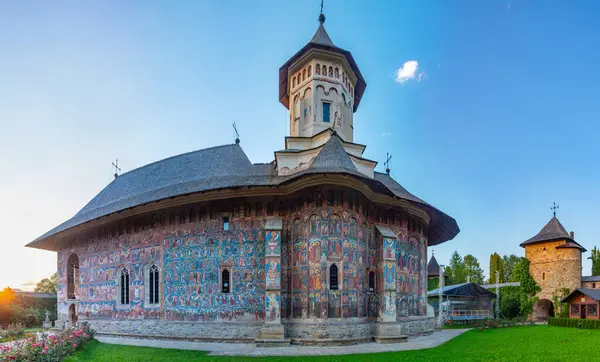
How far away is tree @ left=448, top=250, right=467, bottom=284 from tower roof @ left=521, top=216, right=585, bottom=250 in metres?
23.0

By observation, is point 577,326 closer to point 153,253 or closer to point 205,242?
point 205,242

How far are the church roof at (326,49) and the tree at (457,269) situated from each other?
4166cm

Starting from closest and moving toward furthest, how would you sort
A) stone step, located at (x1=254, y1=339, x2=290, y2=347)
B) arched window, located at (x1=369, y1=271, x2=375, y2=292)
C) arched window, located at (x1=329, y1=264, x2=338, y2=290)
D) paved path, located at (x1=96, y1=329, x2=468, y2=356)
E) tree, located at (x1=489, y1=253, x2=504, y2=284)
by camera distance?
paved path, located at (x1=96, y1=329, x2=468, y2=356)
stone step, located at (x1=254, y1=339, x2=290, y2=347)
arched window, located at (x1=329, y1=264, x2=338, y2=290)
arched window, located at (x1=369, y1=271, x2=375, y2=292)
tree, located at (x1=489, y1=253, x2=504, y2=284)

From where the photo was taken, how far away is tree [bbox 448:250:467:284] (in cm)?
5633

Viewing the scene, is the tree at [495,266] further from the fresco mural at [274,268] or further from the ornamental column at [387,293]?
the ornamental column at [387,293]

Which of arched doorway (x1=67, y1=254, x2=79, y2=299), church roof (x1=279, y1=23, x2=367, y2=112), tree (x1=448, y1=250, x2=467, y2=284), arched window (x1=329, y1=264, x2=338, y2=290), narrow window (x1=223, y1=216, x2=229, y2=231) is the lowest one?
tree (x1=448, y1=250, x2=467, y2=284)

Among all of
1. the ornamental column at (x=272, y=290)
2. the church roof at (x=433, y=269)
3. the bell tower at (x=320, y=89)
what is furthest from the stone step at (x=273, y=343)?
the church roof at (x=433, y=269)

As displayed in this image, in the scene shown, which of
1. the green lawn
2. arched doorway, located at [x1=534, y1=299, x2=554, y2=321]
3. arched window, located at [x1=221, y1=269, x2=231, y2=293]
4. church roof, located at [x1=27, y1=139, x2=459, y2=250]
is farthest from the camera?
arched doorway, located at [x1=534, y1=299, x2=554, y2=321]

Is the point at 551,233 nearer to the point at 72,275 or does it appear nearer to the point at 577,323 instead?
the point at 577,323

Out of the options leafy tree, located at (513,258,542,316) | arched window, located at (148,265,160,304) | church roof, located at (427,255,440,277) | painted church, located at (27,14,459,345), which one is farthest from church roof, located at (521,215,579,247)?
arched window, located at (148,265,160,304)

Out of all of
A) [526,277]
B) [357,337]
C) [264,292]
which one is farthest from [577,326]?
[264,292]

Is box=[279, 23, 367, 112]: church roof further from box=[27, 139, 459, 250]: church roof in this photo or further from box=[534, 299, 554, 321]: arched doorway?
box=[534, 299, 554, 321]: arched doorway

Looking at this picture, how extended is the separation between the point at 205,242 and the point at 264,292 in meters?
3.04

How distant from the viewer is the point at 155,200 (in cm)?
1623
